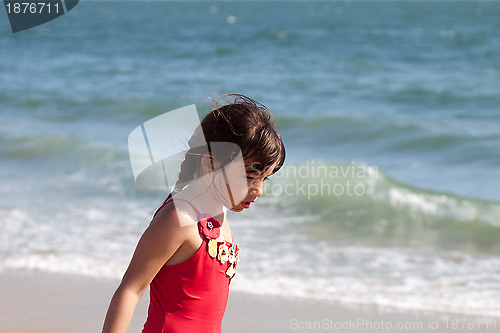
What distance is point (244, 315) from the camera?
12.3ft

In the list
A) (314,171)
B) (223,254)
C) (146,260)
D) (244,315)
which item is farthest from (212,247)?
(314,171)

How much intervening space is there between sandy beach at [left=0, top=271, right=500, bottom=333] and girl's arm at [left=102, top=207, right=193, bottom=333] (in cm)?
202

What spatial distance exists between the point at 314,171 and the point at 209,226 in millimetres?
6184

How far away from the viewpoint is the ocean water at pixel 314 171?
458cm

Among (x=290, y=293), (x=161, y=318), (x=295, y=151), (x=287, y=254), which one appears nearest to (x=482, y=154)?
(x=295, y=151)

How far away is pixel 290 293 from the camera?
4125 mm

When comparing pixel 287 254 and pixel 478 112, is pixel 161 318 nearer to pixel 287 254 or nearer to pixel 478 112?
pixel 287 254

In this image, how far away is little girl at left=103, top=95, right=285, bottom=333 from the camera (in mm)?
1559

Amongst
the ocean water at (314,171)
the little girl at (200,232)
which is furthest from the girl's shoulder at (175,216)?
the ocean water at (314,171)

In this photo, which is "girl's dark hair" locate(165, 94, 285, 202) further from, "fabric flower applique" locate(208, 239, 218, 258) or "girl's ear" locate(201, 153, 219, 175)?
"fabric flower applique" locate(208, 239, 218, 258)

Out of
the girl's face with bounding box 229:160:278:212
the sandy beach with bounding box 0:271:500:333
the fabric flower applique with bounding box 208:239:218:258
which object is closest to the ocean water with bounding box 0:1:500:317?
the sandy beach with bounding box 0:271:500:333

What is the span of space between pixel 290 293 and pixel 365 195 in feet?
9.41

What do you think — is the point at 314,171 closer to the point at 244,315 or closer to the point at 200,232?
the point at 244,315

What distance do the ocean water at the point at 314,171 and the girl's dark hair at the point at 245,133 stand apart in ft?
0.68
